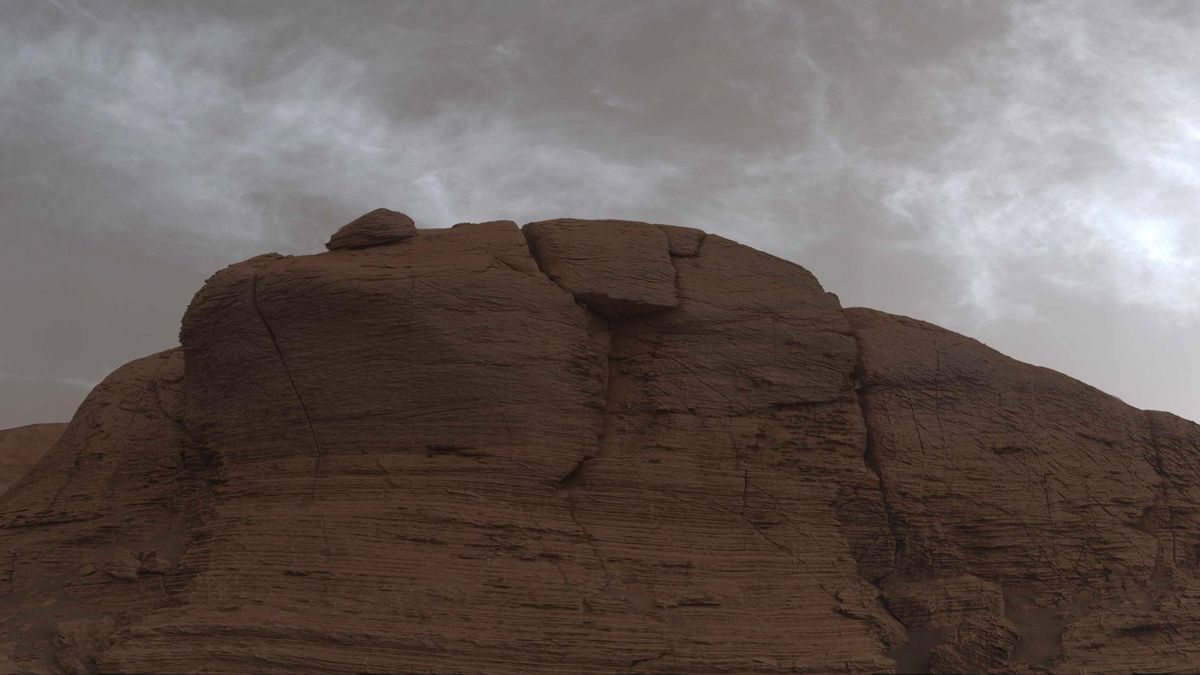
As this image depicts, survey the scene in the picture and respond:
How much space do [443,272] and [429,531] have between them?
3.11m

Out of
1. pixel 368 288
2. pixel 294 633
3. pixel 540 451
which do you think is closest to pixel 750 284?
pixel 540 451

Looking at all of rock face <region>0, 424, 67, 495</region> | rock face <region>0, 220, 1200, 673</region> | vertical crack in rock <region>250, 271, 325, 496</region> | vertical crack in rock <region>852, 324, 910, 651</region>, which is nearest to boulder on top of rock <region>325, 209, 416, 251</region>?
rock face <region>0, 220, 1200, 673</region>

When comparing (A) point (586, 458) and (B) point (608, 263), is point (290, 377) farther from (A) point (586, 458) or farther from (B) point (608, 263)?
(B) point (608, 263)

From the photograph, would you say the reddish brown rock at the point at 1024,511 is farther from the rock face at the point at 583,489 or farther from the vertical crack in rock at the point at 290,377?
the vertical crack in rock at the point at 290,377

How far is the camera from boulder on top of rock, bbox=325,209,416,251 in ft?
44.8

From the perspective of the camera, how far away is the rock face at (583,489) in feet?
37.0

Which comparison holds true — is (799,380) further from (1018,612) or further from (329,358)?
(329,358)

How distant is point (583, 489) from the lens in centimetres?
1252

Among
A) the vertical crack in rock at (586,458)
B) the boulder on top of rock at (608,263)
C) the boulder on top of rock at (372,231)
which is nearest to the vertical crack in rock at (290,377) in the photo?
the boulder on top of rock at (372,231)

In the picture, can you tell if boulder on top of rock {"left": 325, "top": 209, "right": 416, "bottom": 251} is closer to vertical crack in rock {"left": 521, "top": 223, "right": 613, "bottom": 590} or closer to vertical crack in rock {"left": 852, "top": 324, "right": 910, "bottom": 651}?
vertical crack in rock {"left": 521, "top": 223, "right": 613, "bottom": 590}

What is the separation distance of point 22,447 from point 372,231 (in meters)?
11.2

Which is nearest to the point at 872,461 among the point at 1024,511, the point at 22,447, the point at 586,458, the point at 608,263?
the point at 1024,511

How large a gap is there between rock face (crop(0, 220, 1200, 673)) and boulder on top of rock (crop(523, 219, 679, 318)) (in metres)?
0.04

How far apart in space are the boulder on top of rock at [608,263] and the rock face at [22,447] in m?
11.8
